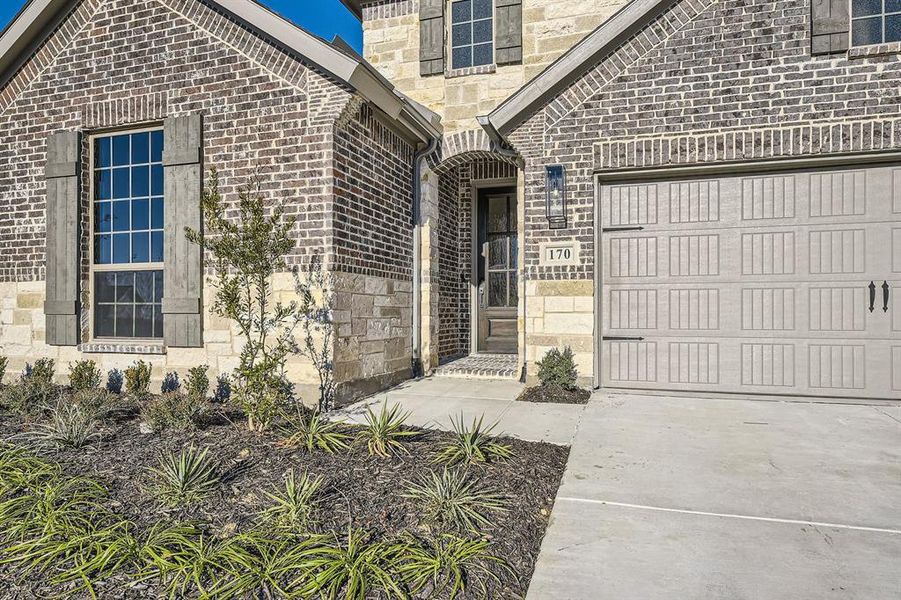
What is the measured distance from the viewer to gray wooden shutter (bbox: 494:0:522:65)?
26.2 feet

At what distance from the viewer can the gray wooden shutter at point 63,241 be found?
6750 millimetres

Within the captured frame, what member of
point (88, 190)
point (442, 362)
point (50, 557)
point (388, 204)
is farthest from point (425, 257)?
point (50, 557)

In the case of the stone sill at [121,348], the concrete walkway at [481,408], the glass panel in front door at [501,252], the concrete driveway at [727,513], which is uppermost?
the glass panel in front door at [501,252]

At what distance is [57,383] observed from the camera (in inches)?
268

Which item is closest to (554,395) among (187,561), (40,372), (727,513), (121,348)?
(727,513)

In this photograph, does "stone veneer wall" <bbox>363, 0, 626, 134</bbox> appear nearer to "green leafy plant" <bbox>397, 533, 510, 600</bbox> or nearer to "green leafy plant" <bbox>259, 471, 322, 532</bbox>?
"green leafy plant" <bbox>259, 471, 322, 532</bbox>

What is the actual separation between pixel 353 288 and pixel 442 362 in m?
2.87

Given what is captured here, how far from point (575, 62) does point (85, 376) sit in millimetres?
6835

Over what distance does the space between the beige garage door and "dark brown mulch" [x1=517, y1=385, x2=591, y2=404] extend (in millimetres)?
500

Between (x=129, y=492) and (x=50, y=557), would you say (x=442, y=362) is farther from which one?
(x=50, y=557)

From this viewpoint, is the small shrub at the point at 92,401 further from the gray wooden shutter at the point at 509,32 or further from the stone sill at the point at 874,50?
the stone sill at the point at 874,50

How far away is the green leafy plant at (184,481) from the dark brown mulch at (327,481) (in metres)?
0.07

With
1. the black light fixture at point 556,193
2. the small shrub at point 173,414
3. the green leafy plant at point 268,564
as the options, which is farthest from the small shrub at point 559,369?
the green leafy plant at point 268,564

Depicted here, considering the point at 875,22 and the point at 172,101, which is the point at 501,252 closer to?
the point at 172,101
